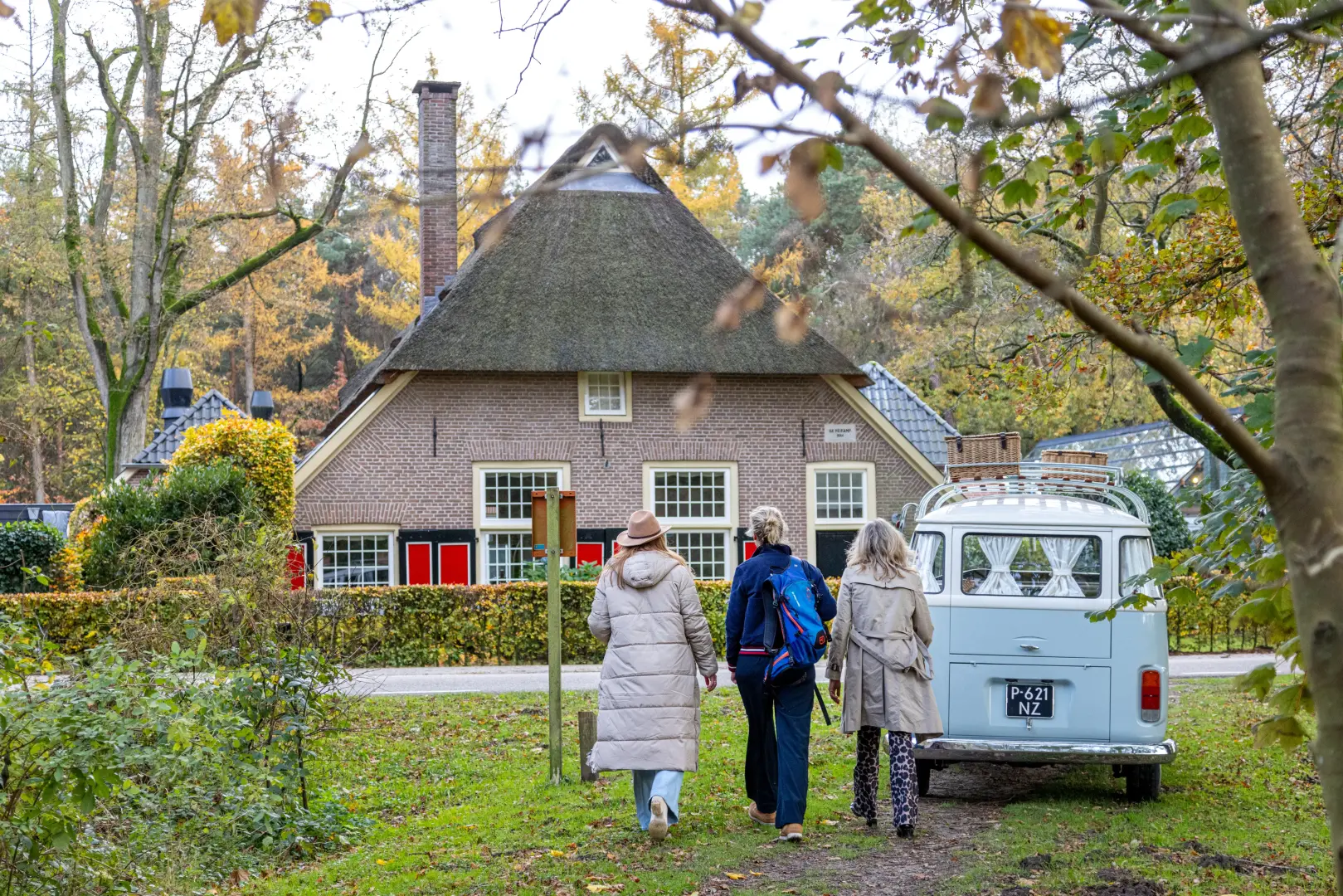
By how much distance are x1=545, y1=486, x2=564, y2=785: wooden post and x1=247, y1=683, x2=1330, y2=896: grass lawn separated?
23cm

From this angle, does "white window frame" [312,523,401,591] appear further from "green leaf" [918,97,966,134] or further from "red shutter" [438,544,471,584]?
"green leaf" [918,97,966,134]

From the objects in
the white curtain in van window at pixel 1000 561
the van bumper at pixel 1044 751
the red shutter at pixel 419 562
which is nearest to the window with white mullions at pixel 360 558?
the red shutter at pixel 419 562

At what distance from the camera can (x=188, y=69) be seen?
2339 cm

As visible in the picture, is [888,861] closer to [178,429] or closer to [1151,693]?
[1151,693]

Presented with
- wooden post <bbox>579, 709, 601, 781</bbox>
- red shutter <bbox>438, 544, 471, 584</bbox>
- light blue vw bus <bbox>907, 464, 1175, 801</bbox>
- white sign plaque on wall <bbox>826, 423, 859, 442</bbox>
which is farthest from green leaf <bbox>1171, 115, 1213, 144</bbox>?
white sign plaque on wall <bbox>826, 423, 859, 442</bbox>

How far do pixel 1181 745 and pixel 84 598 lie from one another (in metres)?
12.9

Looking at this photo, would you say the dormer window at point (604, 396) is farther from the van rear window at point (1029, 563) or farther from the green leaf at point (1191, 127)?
the green leaf at point (1191, 127)

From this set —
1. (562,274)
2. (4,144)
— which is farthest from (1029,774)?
(4,144)

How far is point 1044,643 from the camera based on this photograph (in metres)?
8.26

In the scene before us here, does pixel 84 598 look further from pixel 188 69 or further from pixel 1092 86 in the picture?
pixel 1092 86

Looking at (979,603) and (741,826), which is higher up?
(979,603)

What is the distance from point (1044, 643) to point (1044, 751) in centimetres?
66

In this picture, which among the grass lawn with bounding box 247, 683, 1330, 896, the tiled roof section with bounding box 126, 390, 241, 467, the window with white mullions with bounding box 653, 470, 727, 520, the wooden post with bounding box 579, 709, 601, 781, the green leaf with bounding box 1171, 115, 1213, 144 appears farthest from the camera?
the tiled roof section with bounding box 126, 390, 241, 467

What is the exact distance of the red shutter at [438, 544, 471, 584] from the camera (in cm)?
2188
